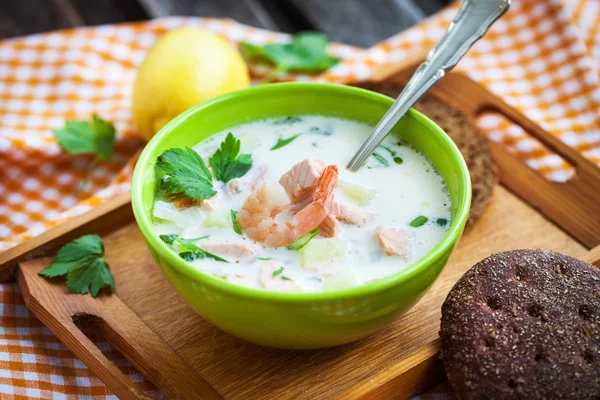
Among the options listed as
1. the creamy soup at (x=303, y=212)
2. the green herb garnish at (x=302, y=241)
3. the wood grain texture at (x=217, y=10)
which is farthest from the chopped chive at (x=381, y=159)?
the wood grain texture at (x=217, y=10)

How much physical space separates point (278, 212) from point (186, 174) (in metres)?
0.33

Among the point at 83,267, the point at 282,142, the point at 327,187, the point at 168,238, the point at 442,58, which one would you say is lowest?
the point at 83,267

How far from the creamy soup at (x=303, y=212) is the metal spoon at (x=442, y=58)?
7 cm

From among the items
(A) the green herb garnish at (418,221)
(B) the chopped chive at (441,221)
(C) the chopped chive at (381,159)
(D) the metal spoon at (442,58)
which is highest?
(D) the metal spoon at (442,58)

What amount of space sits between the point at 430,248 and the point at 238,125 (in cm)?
90

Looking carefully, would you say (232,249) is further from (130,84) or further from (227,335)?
(130,84)

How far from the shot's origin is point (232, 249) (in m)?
2.01

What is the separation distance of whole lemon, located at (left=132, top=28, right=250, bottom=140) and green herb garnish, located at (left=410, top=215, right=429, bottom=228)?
1.29 m

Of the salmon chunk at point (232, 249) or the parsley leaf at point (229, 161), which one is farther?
the parsley leaf at point (229, 161)

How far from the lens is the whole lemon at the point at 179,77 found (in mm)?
3025

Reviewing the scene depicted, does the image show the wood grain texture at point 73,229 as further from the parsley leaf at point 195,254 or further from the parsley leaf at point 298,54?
the parsley leaf at point 298,54

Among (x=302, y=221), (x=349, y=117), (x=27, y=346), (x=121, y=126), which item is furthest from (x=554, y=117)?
(x=27, y=346)

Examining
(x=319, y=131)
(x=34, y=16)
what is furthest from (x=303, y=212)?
(x=34, y=16)

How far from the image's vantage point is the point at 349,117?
2.56 metres
